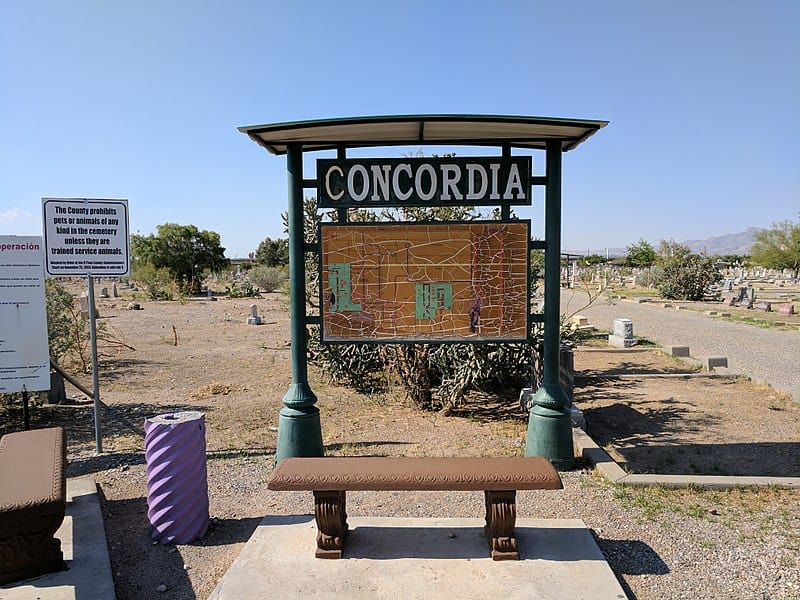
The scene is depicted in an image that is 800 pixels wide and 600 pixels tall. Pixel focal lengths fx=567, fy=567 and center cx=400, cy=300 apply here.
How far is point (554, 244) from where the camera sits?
5.22 metres

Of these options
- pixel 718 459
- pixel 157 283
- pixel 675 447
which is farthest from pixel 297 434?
pixel 157 283

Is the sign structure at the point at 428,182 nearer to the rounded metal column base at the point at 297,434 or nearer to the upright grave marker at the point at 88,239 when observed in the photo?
the rounded metal column base at the point at 297,434

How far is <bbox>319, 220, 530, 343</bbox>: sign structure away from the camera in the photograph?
17.6ft

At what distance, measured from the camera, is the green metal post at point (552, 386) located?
206 inches

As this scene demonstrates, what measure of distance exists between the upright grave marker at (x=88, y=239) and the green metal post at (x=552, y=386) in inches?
167

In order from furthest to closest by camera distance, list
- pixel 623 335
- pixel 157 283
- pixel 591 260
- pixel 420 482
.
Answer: pixel 591 260 → pixel 157 283 → pixel 623 335 → pixel 420 482

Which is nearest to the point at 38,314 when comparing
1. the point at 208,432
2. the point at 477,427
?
the point at 208,432

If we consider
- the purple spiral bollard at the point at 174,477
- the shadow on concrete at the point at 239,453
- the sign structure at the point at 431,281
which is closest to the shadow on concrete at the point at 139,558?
the purple spiral bollard at the point at 174,477

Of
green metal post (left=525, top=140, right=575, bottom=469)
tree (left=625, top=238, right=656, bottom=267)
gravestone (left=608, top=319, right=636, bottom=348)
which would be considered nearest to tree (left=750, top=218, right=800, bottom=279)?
tree (left=625, top=238, right=656, bottom=267)

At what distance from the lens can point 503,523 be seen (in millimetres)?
3547

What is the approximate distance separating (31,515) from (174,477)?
89cm

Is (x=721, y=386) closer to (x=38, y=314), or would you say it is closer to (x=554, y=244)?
(x=554, y=244)

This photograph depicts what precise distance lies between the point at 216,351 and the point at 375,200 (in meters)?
9.02

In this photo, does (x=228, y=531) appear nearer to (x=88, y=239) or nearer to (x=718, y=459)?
(x=88, y=239)
